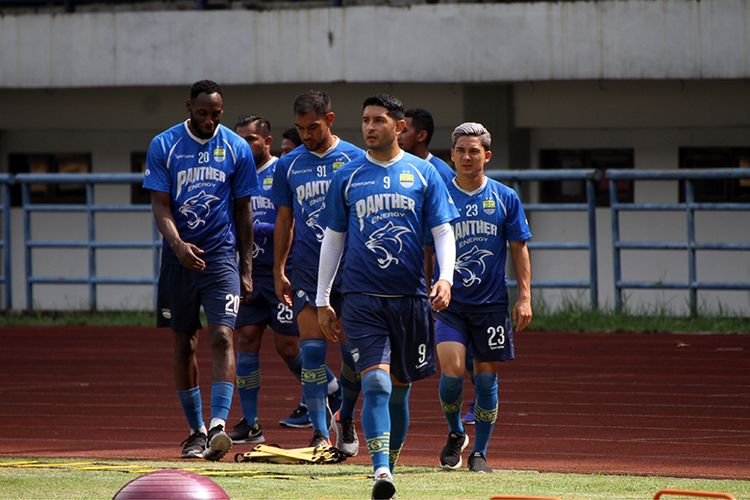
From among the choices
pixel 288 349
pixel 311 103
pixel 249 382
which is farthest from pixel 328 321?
pixel 288 349

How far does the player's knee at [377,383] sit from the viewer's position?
881 cm

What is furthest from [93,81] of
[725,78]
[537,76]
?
[725,78]

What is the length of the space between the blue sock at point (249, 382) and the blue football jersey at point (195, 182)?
4.35 ft

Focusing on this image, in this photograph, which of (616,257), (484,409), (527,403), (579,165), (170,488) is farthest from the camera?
(579,165)

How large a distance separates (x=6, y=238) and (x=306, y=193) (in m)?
12.4

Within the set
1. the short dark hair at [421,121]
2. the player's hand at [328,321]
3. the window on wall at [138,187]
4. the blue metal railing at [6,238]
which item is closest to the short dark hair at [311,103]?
the short dark hair at [421,121]

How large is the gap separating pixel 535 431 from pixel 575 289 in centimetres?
987

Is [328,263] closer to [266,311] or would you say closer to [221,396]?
[221,396]

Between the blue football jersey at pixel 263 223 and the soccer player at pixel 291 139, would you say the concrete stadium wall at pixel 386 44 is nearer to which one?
the soccer player at pixel 291 139

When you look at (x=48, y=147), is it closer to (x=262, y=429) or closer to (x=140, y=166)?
(x=140, y=166)

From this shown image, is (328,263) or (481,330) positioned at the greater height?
(328,263)

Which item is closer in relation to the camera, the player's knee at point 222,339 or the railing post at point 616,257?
the player's knee at point 222,339

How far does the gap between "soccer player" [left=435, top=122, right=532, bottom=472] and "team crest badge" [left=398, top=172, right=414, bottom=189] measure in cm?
120

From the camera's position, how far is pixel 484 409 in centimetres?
1021
